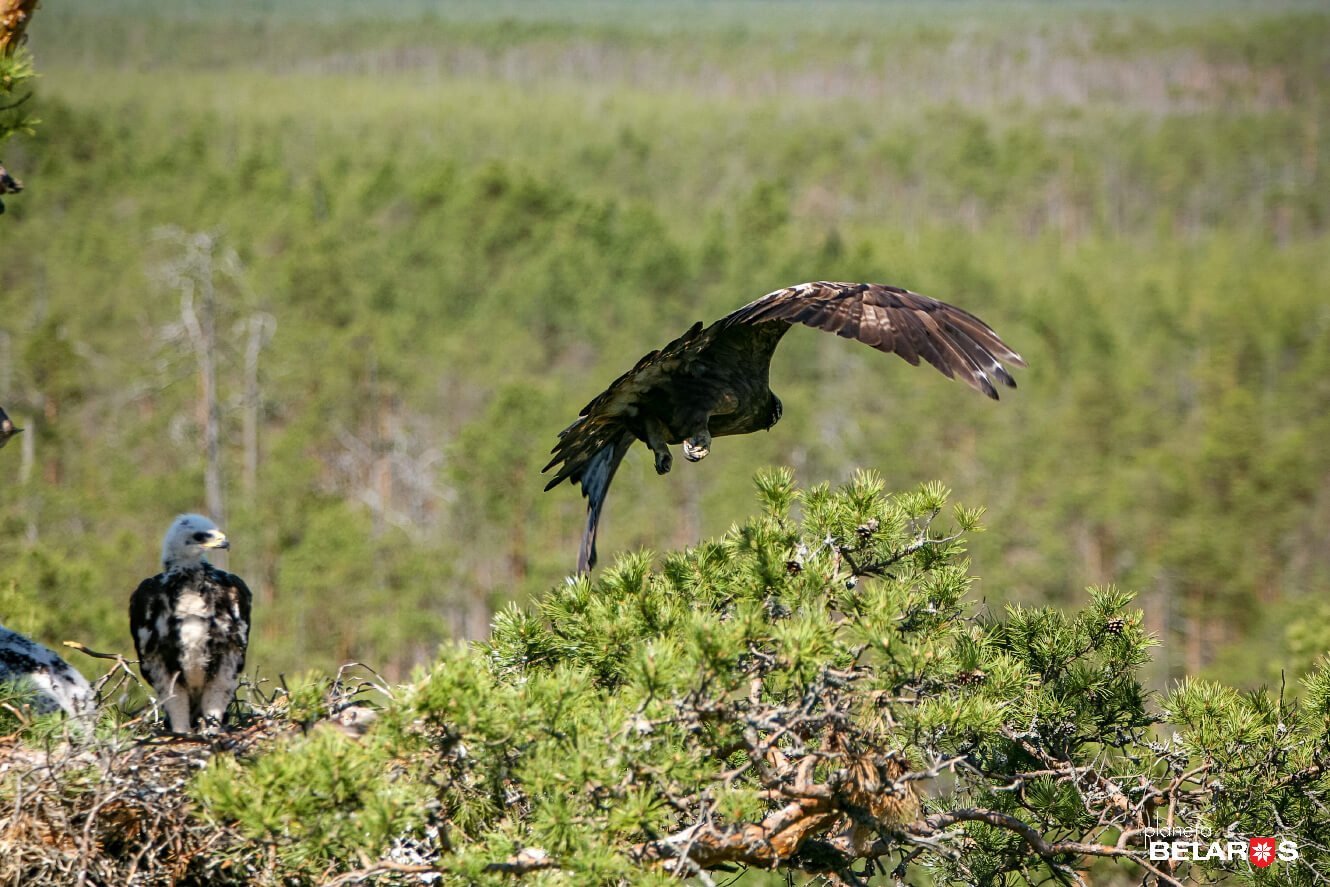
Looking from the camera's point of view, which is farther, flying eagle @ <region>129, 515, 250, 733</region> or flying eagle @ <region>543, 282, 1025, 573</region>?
flying eagle @ <region>129, 515, 250, 733</region>

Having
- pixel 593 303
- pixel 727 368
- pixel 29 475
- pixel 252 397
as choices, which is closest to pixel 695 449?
pixel 727 368

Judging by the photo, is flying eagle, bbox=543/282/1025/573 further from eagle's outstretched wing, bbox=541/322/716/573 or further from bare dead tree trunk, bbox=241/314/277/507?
bare dead tree trunk, bbox=241/314/277/507

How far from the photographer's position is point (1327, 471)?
47.0m

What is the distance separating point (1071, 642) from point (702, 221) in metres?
85.6

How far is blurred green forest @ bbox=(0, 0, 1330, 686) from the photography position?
101 feet

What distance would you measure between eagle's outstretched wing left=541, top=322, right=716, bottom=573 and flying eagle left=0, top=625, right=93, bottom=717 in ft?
6.17

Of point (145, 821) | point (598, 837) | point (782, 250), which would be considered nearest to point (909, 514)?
point (598, 837)

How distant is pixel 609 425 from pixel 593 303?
52486 millimetres

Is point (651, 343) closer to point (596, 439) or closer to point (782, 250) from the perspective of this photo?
point (782, 250)

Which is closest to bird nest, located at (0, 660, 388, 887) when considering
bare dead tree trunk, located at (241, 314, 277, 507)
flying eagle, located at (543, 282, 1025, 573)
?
flying eagle, located at (543, 282, 1025, 573)

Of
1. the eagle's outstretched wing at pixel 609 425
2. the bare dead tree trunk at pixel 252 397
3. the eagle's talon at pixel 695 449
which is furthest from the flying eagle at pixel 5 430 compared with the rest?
the bare dead tree trunk at pixel 252 397

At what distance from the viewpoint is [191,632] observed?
5516 mm

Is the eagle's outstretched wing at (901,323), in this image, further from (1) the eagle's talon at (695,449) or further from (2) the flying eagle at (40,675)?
(2) the flying eagle at (40,675)

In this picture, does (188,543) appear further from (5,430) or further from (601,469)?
(601,469)
